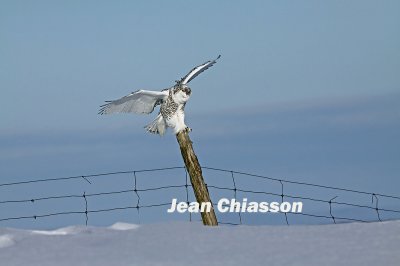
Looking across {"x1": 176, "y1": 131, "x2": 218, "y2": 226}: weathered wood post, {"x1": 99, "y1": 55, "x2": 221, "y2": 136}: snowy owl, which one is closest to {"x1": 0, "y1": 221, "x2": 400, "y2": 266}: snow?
{"x1": 176, "y1": 131, "x2": 218, "y2": 226}: weathered wood post

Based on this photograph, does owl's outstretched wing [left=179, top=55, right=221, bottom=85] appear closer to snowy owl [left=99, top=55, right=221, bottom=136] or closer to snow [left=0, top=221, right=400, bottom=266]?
snowy owl [left=99, top=55, right=221, bottom=136]

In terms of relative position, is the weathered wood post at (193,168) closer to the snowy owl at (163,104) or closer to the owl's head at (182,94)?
the snowy owl at (163,104)

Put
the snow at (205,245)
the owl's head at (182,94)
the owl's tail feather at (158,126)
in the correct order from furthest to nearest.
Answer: the owl's tail feather at (158,126) < the owl's head at (182,94) < the snow at (205,245)

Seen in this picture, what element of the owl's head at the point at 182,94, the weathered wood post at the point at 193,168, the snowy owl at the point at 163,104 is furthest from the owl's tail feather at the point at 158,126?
the owl's head at the point at 182,94

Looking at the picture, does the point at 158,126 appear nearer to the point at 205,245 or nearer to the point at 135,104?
the point at 135,104

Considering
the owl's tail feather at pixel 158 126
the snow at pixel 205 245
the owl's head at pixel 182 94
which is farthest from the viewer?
the owl's tail feather at pixel 158 126

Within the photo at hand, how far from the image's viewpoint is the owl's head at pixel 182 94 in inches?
471

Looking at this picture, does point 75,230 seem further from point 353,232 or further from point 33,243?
point 353,232

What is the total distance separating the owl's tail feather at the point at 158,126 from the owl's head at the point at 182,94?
0.46 metres

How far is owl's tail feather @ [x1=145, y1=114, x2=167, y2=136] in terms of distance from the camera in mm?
12328

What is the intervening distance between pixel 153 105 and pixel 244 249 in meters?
3.99

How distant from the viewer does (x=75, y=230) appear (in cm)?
1059

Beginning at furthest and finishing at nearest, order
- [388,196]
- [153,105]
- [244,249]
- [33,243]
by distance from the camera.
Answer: [388,196] → [153,105] → [33,243] → [244,249]

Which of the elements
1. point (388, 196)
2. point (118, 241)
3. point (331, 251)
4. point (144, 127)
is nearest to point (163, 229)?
point (118, 241)
